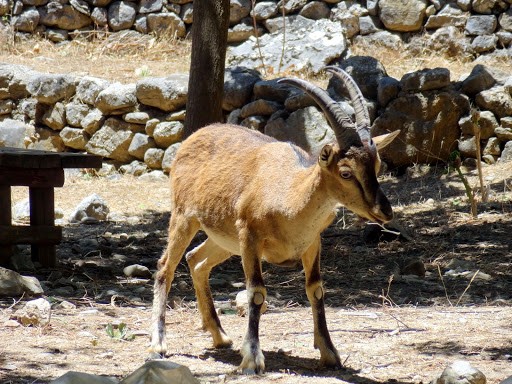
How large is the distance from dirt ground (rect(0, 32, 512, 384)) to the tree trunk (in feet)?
4.84

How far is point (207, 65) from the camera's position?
8.40 meters

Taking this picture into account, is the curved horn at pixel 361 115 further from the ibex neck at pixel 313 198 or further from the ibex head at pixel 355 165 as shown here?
the ibex neck at pixel 313 198

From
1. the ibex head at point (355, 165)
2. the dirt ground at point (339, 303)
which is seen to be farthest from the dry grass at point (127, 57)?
the ibex head at point (355, 165)

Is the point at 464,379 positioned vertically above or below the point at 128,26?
below

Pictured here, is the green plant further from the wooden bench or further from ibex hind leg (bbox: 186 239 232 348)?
the wooden bench

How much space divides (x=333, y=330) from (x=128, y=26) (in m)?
10.7

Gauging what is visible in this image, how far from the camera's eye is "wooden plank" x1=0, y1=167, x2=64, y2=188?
7512 millimetres

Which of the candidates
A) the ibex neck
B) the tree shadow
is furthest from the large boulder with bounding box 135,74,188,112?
the ibex neck

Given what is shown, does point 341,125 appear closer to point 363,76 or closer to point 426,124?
point 426,124

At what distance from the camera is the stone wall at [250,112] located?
10.9 m

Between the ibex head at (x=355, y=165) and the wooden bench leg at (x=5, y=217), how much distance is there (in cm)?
395

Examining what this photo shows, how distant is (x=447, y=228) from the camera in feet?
29.0

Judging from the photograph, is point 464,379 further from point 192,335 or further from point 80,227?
point 80,227

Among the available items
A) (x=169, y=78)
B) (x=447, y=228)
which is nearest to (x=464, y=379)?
(x=447, y=228)
